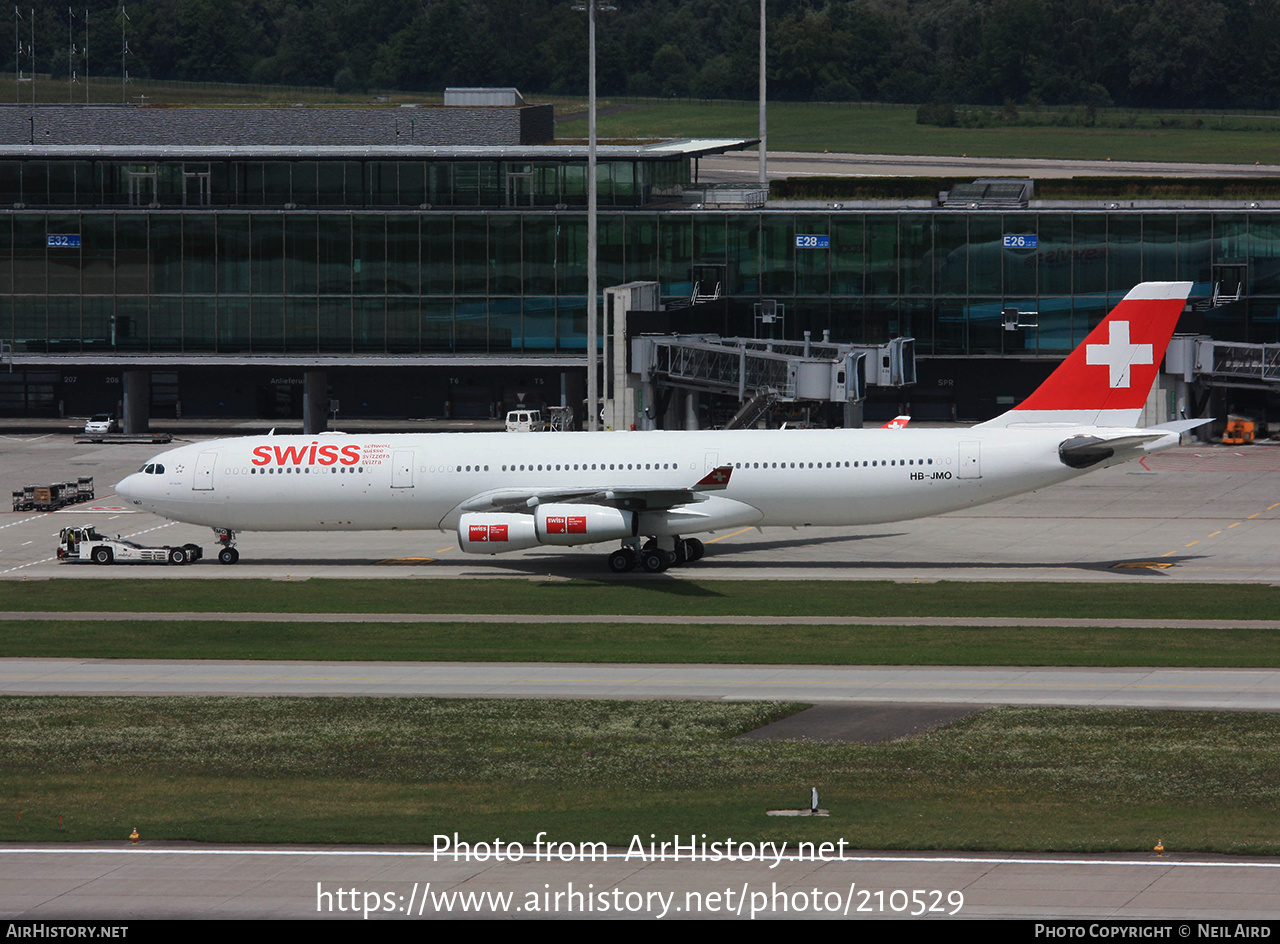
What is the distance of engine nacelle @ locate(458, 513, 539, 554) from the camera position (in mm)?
54156

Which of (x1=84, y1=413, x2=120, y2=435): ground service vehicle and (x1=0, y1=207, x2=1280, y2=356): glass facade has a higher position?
(x1=0, y1=207, x2=1280, y2=356): glass facade

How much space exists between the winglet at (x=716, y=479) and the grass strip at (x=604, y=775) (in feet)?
55.0

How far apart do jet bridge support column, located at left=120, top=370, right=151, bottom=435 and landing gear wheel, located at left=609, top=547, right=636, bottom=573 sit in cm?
4976

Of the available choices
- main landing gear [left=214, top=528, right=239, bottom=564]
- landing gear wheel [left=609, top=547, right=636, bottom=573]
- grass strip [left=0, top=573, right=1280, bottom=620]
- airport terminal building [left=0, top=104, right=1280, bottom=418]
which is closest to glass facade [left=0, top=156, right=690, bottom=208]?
airport terminal building [left=0, top=104, right=1280, bottom=418]

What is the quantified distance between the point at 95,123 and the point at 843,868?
89.0 metres

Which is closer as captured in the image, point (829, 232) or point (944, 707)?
point (944, 707)

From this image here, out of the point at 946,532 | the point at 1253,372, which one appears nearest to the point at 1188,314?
the point at 1253,372

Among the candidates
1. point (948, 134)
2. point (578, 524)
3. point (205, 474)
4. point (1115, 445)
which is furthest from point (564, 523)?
point (948, 134)

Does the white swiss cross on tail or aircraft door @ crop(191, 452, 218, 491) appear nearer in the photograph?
the white swiss cross on tail

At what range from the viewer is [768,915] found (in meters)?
22.8

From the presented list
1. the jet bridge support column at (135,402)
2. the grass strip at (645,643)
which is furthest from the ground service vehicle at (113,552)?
the jet bridge support column at (135,402)

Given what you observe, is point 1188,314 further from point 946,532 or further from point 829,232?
point 946,532

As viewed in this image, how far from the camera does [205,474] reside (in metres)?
58.0

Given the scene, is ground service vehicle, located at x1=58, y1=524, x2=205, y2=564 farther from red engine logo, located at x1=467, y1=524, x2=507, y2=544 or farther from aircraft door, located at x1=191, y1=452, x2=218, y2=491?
red engine logo, located at x1=467, y1=524, x2=507, y2=544
